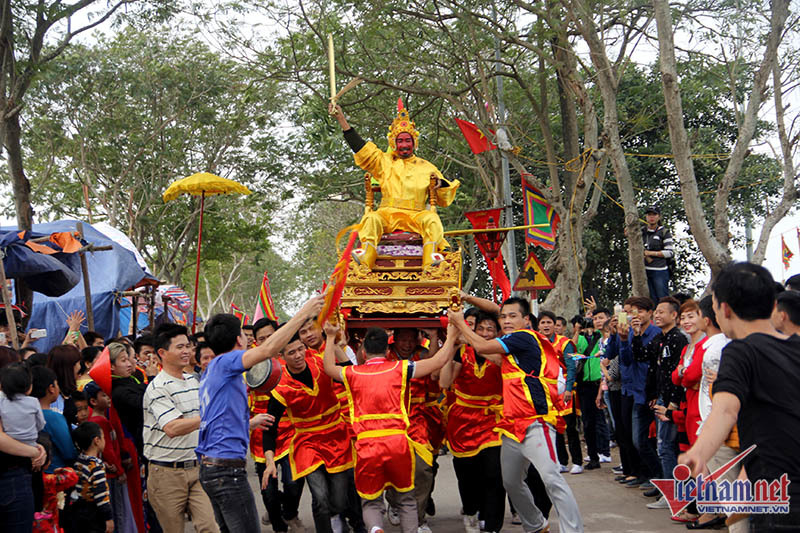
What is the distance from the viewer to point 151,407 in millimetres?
5590

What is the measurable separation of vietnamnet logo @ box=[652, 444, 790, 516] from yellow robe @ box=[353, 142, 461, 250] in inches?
215

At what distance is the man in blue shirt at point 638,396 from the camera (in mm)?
8555

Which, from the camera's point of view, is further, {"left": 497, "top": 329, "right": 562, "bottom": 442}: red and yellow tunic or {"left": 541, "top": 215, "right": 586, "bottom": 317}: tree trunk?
{"left": 541, "top": 215, "right": 586, "bottom": 317}: tree trunk

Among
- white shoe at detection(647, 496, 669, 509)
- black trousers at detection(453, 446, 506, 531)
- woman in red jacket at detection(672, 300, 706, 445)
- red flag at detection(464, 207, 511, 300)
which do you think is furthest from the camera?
red flag at detection(464, 207, 511, 300)

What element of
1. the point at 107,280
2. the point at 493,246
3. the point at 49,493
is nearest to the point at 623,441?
the point at 493,246

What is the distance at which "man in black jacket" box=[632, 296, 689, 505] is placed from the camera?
302 inches

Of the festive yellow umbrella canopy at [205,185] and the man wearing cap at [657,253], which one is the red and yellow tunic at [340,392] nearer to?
the festive yellow umbrella canopy at [205,185]

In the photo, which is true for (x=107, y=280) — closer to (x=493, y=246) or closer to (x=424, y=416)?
(x=493, y=246)

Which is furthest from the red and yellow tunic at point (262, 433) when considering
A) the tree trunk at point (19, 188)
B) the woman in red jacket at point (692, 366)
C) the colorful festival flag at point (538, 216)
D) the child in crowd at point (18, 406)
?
the colorful festival flag at point (538, 216)

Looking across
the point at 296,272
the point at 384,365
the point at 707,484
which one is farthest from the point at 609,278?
the point at 296,272

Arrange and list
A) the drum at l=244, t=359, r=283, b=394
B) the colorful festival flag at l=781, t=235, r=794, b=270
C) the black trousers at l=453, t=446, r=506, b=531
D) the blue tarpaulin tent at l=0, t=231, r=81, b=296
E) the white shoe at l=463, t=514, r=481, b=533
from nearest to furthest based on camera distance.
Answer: the drum at l=244, t=359, r=283, b=394, the black trousers at l=453, t=446, r=506, b=531, the white shoe at l=463, t=514, r=481, b=533, the blue tarpaulin tent at l=0, t=231, r=81, b=296, the colorful festival flag at l=781, t=235, r=794, b=270

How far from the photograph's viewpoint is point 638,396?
8.87m

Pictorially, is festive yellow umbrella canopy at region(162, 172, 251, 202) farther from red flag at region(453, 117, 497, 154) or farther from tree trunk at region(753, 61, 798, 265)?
tree trunk at region(753, 61, 798, 265)

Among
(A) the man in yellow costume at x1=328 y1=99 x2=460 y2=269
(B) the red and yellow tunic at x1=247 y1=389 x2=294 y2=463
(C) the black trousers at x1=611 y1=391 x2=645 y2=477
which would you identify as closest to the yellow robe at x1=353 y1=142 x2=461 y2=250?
(A) the man in yellow costume at x1=328 y1=99 x2=460 y2=269
